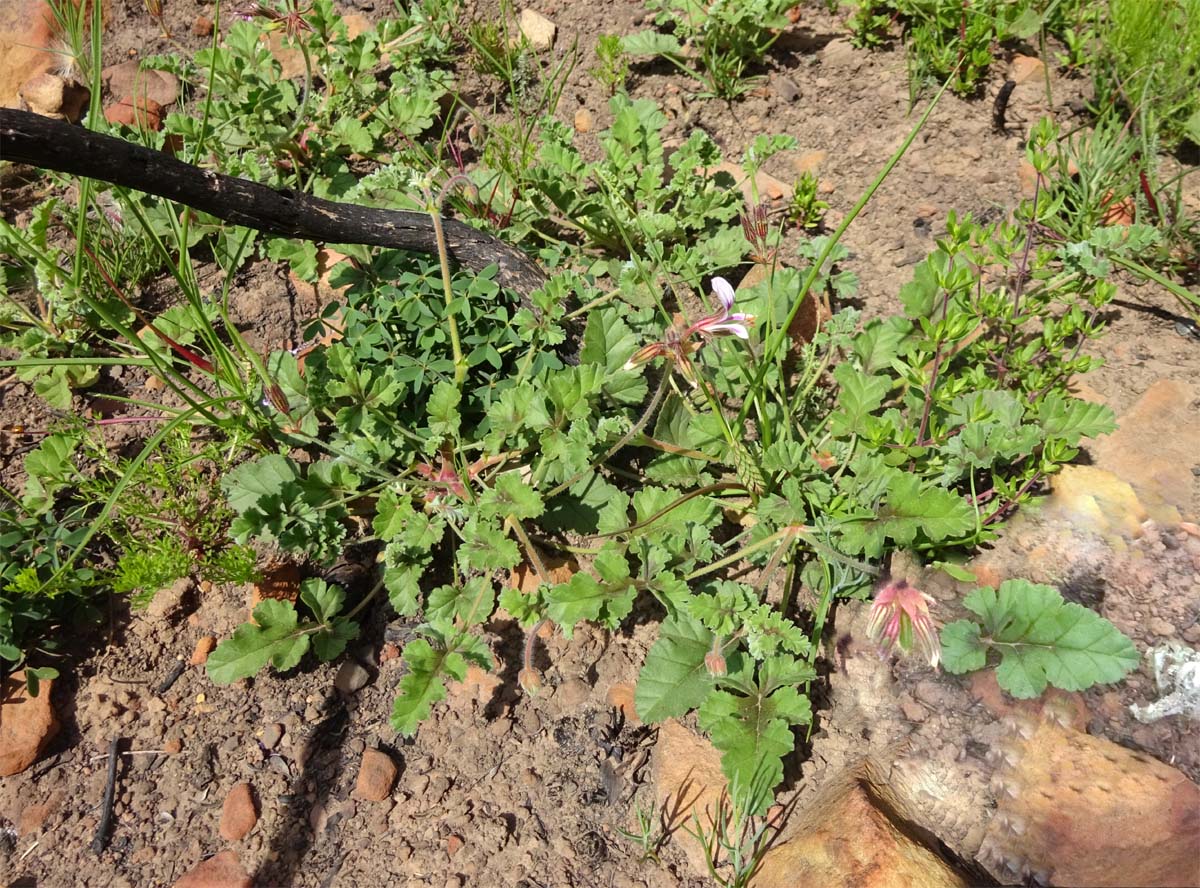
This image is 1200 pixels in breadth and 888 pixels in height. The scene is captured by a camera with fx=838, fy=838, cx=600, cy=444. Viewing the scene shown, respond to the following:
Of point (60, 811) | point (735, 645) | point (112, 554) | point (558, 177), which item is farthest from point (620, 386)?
point (60, 811)

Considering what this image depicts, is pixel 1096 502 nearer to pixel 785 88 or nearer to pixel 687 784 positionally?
pixel 687 784

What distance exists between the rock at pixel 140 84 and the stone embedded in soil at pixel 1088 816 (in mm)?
4131

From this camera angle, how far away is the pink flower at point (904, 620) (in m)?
1.95

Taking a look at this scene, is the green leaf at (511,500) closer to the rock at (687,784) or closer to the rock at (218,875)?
the rock at (687,784)

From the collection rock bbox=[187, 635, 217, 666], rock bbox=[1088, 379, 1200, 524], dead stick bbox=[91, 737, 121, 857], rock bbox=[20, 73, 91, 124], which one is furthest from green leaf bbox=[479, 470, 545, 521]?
rock bbox=[20, 73, 91, 124]

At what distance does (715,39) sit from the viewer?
3633 mm

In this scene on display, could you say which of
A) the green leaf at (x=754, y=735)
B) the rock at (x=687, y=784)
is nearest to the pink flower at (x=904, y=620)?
the green leaf at (x=754, y=735)

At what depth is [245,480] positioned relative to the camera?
259 cm

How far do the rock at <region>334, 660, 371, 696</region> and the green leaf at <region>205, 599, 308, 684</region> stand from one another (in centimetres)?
16

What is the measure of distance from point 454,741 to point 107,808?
0.97 metres

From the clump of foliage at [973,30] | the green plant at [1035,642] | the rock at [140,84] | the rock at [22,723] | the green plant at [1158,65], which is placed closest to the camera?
the green plant at [1035,642]

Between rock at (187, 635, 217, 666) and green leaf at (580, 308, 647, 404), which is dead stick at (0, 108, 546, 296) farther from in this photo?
rock at (187, 635, 217, 666)

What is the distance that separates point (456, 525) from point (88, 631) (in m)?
1.21

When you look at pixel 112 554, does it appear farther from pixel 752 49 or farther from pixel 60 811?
pixel 752 49
